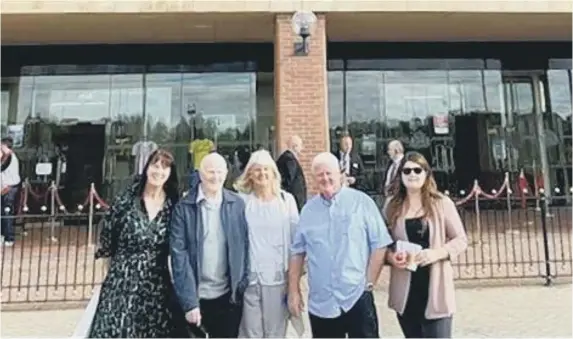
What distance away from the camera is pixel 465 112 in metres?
14.9

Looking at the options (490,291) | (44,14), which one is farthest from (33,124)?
(490,291)

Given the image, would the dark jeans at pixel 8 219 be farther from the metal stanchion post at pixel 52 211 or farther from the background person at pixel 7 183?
the metal stanchion post at pixel 52 211

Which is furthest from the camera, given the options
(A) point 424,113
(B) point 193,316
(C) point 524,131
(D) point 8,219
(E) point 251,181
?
(C) point 524,131

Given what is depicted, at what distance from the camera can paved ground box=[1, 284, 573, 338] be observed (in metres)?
5.37

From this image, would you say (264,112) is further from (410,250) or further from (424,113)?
(410,250)

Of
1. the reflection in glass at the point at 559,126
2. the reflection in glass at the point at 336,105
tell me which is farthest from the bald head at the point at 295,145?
the reflection in glass at the point at 559,126

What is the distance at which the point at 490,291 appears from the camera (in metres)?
6.91

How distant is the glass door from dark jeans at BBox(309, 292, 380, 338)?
12.6 metres

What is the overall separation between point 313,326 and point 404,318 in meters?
0.55

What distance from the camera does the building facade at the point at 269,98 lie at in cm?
1341

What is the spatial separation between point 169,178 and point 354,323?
141 cm

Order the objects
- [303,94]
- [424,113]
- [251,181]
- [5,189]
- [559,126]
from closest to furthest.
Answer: [251,181]
[303,94]
[5,189]
[424,113]
[559,126]

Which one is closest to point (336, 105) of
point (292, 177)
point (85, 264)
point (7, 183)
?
point (292, 177)

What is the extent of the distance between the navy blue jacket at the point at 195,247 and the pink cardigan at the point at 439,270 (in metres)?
0.90
